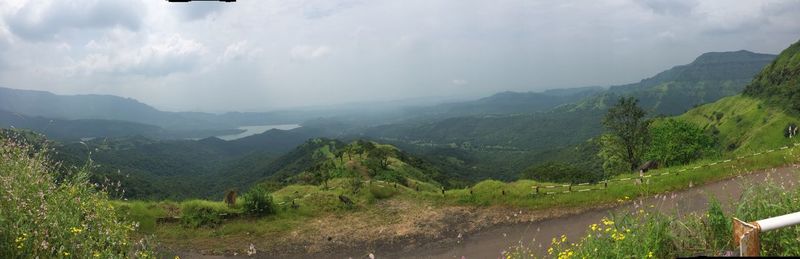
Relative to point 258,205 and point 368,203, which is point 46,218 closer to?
point 258,205

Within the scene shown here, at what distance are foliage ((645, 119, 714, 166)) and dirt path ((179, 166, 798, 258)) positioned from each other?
Result: 47.8ft

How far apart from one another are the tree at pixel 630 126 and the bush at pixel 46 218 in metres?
38.1

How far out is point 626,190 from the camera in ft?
59.5

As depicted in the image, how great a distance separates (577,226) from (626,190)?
3569mm

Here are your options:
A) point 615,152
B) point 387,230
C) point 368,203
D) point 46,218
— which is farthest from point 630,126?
point 46,218

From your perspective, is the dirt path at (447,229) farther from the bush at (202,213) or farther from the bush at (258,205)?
the bush at (202,213)

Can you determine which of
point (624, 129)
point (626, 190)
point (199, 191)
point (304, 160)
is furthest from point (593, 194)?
point (199, 191)

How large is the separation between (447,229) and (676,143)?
963 inches

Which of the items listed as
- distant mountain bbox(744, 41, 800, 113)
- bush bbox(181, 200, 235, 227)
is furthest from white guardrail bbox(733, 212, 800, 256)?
distant mountain bbox(744, 41, 800, 113)

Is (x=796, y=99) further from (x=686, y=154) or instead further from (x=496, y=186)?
(x=496, y=186)

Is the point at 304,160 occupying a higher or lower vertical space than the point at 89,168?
lower

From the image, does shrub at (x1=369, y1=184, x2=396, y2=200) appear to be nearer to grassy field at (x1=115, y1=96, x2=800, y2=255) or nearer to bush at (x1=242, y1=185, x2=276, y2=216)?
grassy field at (x1=115, y1=96, x2=800, y2=255)

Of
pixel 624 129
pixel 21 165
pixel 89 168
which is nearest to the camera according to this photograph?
pixel 21 165

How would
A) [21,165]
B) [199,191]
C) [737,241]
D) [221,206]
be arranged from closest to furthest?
1. [737,241]
2. [21,165]
3. [221,206]
4. [199,191]
